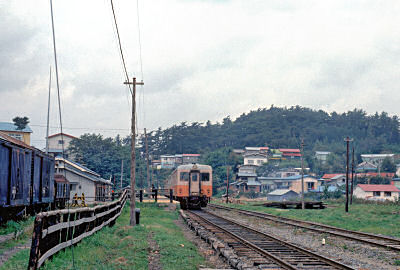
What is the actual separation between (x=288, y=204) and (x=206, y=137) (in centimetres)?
10842

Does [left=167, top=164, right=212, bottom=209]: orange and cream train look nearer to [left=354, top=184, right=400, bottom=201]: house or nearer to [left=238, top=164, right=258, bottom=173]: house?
[left=354, top=184, right=400, bottom=201]: house

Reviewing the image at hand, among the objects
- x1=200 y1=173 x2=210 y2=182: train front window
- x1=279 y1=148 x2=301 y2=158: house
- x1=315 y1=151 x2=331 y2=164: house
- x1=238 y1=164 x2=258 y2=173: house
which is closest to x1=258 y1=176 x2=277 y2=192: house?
x1=238 y1=164 x2=258 y2=173: house

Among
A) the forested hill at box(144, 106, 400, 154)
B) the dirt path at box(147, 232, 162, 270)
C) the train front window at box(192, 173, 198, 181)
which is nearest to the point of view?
the dirt path at box(147, 232, 162, 270)

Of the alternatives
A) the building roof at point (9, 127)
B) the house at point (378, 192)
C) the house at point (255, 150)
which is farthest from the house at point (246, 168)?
the building roof at point (9, 127)

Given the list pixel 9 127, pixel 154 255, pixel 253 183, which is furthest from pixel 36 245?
pixel 253 183

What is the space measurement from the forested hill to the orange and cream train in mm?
106631

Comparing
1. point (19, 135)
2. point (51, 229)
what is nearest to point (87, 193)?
point (19, 135)

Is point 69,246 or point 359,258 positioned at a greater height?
point 69,246

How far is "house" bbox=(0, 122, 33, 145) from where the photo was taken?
240 feet

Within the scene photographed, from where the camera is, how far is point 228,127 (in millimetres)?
168250

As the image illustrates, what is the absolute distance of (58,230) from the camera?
8.82 metres

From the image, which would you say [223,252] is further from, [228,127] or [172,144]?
[228,127]

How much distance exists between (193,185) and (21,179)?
2038 centimetres

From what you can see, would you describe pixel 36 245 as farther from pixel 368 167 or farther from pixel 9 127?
pixel 368 167
